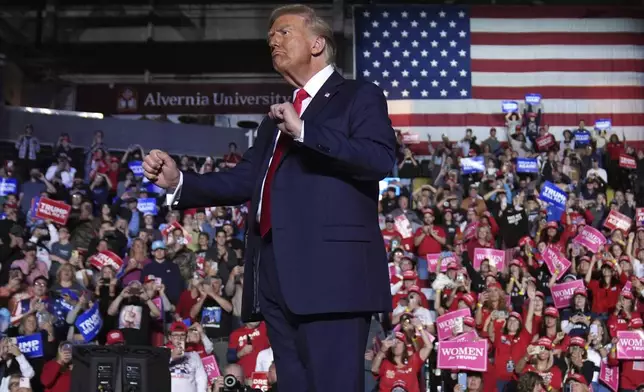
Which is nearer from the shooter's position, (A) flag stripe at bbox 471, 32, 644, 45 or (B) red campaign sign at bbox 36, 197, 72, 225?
(B) red campaign sign at bbox 36, 197, 72, 225

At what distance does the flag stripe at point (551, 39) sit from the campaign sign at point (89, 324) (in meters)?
12.4

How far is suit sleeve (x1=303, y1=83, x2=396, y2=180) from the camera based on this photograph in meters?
2.46

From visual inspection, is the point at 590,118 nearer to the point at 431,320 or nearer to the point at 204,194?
the point at 431,320

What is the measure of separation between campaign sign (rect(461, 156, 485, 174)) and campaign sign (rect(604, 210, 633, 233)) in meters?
2.65

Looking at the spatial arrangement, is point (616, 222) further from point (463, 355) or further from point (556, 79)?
point (556, 79)

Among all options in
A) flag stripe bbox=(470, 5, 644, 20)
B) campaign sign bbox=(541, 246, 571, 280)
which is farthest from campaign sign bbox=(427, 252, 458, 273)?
flag stripe bbox=(470, 5, 644, 20)

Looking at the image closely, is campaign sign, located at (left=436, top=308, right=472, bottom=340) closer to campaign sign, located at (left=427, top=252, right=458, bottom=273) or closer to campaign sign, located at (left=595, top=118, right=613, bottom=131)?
campaign sign, located at (left=427, top=252, right=458, bottom=273)

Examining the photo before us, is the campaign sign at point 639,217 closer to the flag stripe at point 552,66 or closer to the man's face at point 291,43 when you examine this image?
the flag stripe at point 552,66

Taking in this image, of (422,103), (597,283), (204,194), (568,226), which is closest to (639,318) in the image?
(597,283)

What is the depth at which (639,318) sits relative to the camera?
961cm

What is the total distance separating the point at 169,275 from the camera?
1048cm

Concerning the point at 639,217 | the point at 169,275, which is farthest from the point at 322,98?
the point at 639,217

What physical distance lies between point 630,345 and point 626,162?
7.73m

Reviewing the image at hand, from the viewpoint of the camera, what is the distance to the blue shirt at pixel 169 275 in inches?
411
